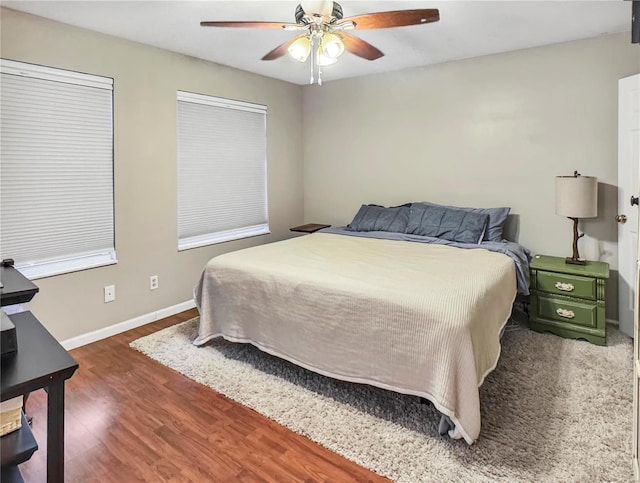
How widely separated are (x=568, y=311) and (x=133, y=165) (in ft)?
11.8

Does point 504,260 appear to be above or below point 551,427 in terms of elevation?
above

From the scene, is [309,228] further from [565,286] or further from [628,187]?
[628,187]

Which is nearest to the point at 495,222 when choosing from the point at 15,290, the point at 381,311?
the point at 381,311

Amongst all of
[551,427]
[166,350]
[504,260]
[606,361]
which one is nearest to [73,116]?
[166,350]

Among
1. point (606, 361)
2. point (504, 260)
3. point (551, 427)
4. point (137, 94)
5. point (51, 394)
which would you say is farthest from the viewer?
point (137, 94)

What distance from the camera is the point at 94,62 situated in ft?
9.85

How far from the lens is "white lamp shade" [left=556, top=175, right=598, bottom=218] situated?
3.04m

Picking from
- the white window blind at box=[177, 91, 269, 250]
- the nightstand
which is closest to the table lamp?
the nightstand

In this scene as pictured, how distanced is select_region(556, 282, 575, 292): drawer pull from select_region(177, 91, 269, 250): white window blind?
294 centimetres

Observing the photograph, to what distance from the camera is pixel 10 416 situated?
1.27m

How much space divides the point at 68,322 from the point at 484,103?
3934 millimetres

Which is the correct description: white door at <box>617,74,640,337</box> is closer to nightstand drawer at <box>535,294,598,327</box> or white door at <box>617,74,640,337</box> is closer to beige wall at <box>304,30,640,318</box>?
beige wall at <box>304,30,640,318</box>

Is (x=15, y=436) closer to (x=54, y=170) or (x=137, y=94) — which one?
(x=54, y=170)

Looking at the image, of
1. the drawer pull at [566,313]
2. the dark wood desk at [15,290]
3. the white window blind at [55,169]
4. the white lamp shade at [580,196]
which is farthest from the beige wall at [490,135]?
the dark wood desk at [15,290]
